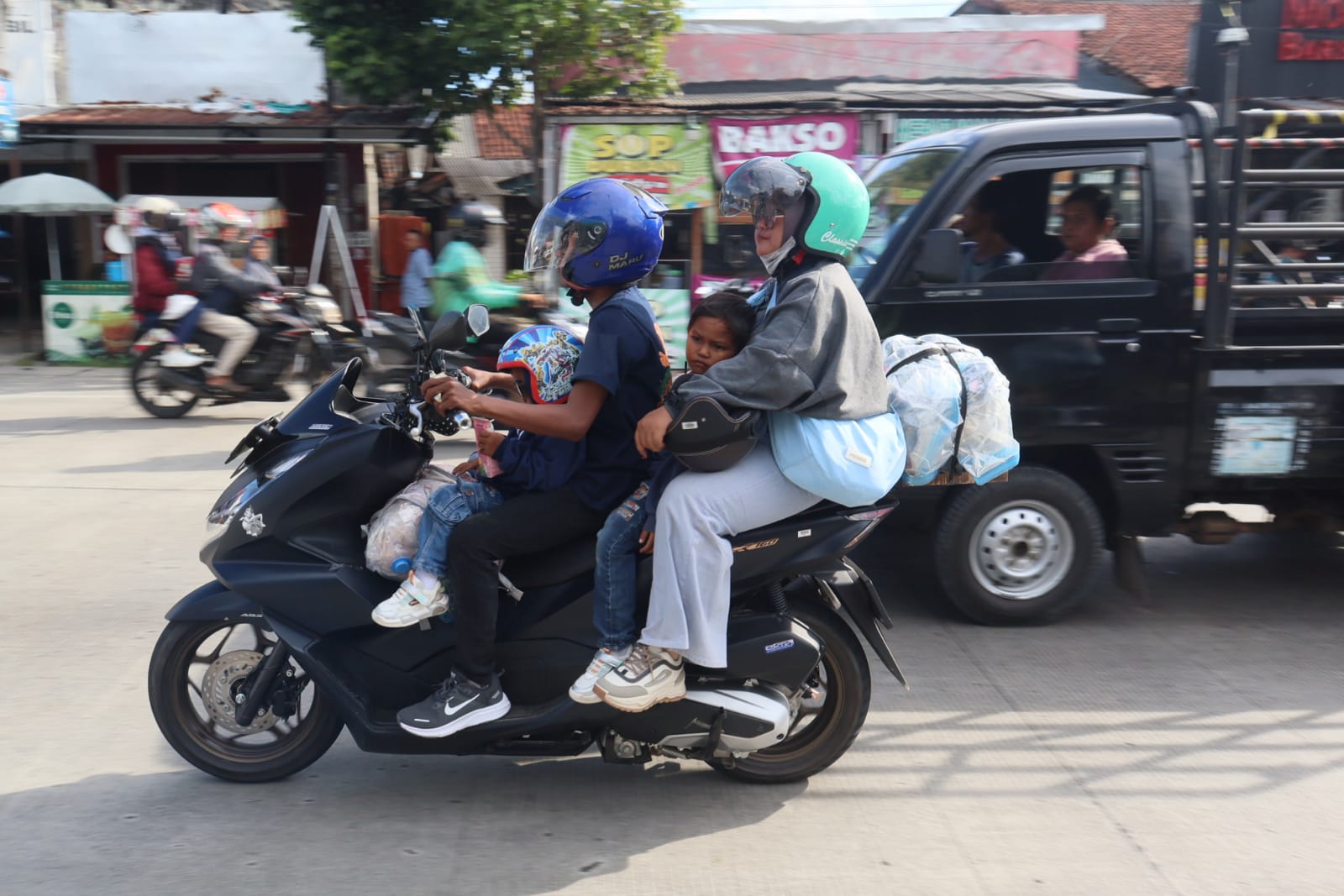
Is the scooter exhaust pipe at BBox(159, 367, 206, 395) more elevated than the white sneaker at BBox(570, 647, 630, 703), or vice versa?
the white sneaker at BBox(570, 647, 630, 703)

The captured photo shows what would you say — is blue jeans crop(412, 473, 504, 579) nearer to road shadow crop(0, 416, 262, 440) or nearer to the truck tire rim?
the truck tire rim

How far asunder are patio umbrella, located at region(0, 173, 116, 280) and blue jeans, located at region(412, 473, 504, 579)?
14.0 metres

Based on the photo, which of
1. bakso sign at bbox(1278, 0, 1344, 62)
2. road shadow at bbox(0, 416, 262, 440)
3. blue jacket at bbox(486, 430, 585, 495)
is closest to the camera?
blue jacket at bbox(486, 430, 585, 495)

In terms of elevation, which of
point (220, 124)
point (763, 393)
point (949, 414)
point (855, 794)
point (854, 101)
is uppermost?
point (854, 101)

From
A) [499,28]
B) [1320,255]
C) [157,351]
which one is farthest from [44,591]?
[499,28]

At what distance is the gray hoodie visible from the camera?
3164mm

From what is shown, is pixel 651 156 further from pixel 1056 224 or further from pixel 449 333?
pixel 449 333

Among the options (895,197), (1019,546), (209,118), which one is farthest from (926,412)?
(209,118)

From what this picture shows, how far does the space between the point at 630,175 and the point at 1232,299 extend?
33.2 ft

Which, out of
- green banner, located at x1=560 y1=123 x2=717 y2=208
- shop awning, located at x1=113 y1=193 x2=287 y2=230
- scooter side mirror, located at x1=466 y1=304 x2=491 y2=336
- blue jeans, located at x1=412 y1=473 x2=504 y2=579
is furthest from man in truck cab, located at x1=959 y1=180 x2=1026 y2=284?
shop awning, located at x1=113 y1=193 x2=287 y2=230

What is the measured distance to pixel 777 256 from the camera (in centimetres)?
346

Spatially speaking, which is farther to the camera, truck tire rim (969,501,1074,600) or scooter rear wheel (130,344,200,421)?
scooter rear wheel (130,344,200,421)

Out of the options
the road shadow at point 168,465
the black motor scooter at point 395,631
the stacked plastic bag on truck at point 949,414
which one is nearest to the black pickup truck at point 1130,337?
the stacked plastic bag on truck at point 949,414

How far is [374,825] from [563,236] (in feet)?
5.83
